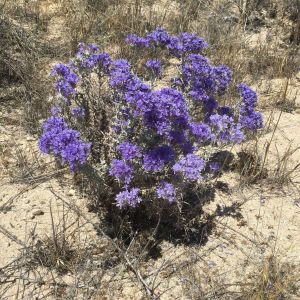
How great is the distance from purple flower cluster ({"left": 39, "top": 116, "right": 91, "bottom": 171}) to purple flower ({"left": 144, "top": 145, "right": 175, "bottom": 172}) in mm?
380

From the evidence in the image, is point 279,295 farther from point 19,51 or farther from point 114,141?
point 19,51

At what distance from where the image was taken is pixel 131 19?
18.4ft

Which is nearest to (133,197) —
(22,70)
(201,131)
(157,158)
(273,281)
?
(157,158)

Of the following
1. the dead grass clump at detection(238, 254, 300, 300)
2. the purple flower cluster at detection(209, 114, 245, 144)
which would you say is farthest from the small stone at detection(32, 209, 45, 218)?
the dead grass clump at detection(238, 254, 300, 300)

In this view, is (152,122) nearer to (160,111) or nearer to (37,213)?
(160,111)

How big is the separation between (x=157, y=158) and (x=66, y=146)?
1.86 feet

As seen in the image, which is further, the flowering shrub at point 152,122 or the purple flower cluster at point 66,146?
the flowering shrub at point 152,122

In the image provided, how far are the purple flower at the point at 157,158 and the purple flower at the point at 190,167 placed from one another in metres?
0.09

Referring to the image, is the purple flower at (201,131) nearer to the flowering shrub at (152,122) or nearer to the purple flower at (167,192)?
the flowering shrub at (152,122)

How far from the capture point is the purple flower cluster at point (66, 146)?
Answer: 8.87 ft

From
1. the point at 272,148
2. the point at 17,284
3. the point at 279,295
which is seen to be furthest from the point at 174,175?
the point at 272,148

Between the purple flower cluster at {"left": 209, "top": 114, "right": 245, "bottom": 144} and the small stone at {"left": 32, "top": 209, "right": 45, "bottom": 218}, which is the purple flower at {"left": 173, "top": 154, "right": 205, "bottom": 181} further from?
the small stone at {"left": 32, "top": 209, "right": 45, "bottom": 218}

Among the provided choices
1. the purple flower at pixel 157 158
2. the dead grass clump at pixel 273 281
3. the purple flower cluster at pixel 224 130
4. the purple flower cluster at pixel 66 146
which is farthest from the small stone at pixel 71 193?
the dead grass clump at pixel 273 281

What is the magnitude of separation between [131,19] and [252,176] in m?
2.76
